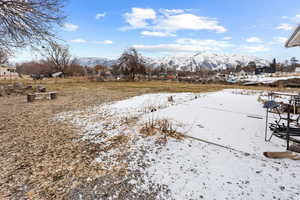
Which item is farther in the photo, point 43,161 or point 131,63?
point 131,63

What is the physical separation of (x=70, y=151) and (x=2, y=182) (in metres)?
0.96

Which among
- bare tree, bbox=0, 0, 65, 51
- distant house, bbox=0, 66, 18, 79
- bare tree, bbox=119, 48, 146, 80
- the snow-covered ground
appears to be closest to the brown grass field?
the snow-covered ground

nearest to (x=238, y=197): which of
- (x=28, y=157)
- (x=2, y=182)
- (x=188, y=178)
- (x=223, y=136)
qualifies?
(x=188, y=178)

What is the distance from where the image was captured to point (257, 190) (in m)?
1.70

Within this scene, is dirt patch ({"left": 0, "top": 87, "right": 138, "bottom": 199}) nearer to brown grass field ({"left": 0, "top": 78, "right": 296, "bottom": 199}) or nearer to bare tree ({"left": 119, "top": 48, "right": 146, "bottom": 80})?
brown grass field ({"left": 0, "top": 78, "right": 296, "bottom": 199})

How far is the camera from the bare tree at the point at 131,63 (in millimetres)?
25312

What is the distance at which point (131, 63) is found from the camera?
2542 centimetres

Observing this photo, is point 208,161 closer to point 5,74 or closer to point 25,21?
point 25,21

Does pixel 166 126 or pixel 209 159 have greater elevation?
pixel 166 126

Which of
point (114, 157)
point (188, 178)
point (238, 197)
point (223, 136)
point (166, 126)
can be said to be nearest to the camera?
point (238, 197)

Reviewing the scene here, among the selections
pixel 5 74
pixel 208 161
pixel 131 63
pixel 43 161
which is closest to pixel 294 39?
pixel 208 161

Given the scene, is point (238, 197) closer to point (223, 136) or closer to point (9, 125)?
point (223, 136)

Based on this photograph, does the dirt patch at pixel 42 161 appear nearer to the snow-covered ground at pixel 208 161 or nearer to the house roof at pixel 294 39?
the snow-covered ground at pixel 208 161

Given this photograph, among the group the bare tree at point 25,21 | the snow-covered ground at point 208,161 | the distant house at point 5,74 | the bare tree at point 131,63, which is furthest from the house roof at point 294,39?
the distant house at point 5,74
